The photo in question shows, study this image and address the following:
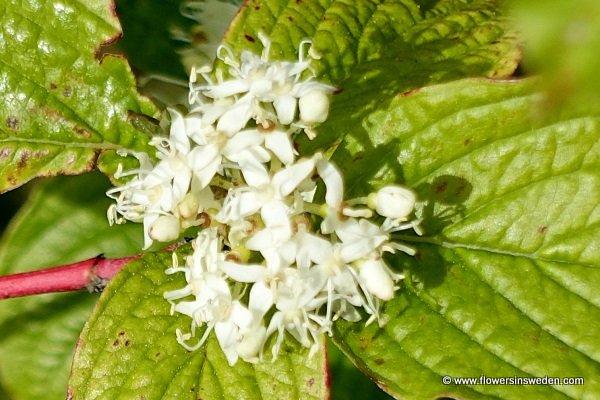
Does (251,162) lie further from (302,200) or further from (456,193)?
(456,193)

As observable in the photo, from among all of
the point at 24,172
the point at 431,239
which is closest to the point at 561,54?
the point at 431,239

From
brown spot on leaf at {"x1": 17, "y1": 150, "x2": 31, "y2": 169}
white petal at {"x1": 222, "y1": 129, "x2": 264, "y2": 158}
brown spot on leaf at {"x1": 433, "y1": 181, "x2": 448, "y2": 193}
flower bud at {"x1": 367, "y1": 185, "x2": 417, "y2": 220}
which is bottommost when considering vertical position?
brown spot on leaf at {"x1": 17, "y1": 150, "x2": 31, "y2": 169}

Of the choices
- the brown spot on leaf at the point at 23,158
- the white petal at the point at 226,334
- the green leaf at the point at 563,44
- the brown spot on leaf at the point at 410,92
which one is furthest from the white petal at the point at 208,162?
the green leaf at the point at 563,44

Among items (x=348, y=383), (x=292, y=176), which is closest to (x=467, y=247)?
(x=292, y=176)

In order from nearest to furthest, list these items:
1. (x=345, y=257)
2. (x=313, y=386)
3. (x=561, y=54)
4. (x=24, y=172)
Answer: (x=561, y=54)
(x=345, y=257)
(x=313, y=386)
(x=24, y=172)

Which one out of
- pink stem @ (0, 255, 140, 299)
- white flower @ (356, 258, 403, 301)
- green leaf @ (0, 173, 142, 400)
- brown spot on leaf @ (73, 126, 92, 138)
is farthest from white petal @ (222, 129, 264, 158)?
green leaf @ (0, 173, 142, 400)

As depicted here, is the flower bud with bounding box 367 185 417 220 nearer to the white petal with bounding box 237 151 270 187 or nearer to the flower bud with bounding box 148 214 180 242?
the white petal with bounding box 237 151 270 187
